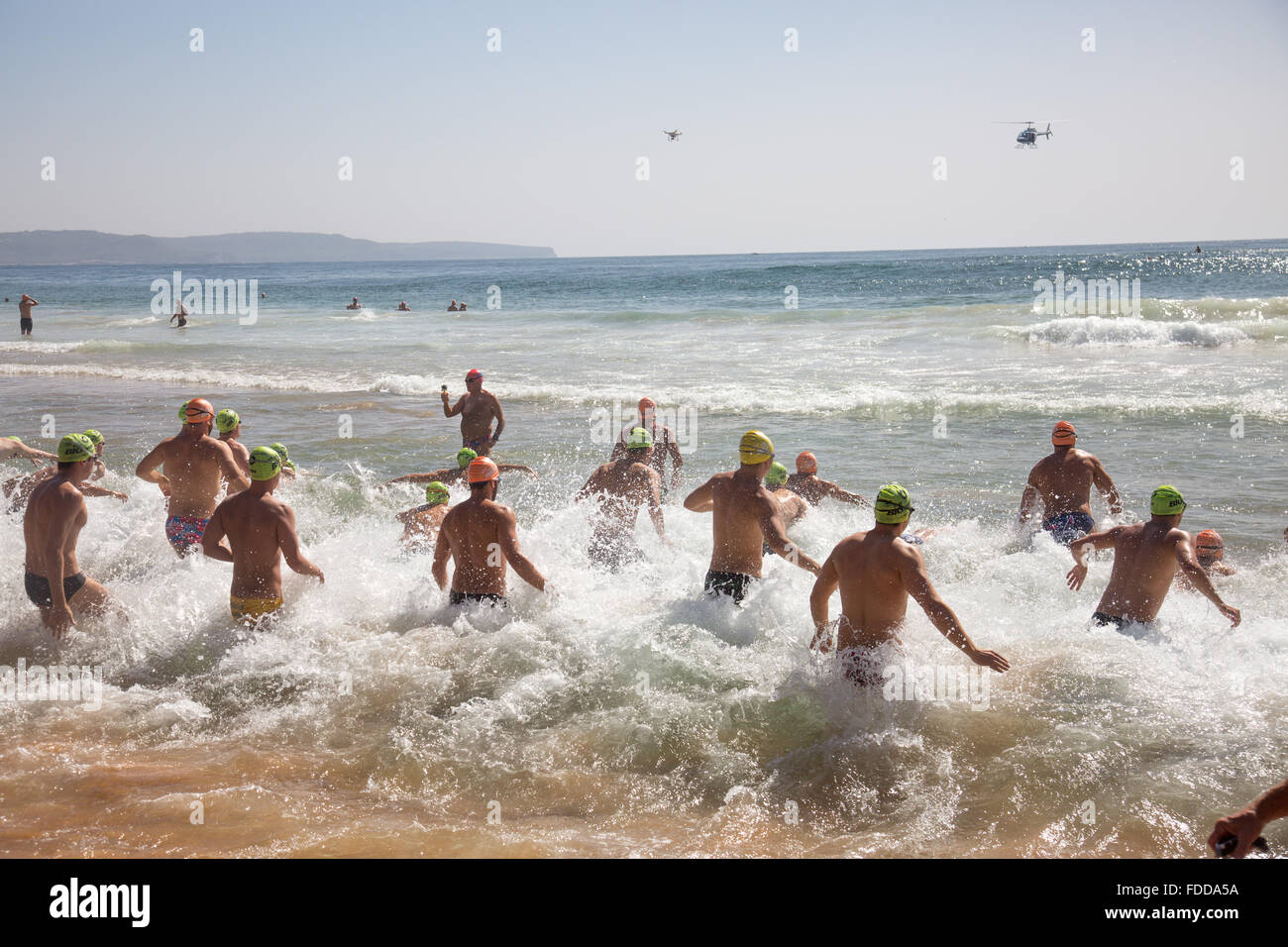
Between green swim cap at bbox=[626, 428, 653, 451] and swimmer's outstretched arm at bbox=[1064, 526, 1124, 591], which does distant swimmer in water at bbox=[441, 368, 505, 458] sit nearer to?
green swim cap at bbox=[626, 428, 653, 451]

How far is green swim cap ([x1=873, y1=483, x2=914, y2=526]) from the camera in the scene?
4793mm

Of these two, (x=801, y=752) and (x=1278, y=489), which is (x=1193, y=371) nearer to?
(x=1278, y=489)

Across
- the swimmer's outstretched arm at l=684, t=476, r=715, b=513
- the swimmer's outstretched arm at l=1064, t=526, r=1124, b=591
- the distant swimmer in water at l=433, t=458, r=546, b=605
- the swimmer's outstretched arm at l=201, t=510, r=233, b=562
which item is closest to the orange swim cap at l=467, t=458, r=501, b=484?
the distant swimmer in water at l=433, t=458, r=546, b=605

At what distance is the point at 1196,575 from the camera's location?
5.62m

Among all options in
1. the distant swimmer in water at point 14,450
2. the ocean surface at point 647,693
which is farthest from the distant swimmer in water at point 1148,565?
the distant swimmer in water at point 14,450

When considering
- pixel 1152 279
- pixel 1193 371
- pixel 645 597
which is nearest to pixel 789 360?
pixel 1193 371

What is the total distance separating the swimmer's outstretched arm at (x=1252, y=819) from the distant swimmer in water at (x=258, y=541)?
5.05 m

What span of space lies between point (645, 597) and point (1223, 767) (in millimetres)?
3709

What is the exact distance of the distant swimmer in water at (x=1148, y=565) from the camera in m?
5.84

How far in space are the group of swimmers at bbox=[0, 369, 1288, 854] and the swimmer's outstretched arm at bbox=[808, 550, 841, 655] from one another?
1cm

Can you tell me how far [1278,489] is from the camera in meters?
9.66

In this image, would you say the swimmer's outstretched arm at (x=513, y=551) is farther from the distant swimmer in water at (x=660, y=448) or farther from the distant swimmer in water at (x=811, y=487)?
the distant swimmer in water at (x=811, y=487)

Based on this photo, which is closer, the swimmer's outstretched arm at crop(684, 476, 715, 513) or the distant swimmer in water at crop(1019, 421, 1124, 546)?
the swimmer's outstretched arm at crop(684, 476, 715, 513)

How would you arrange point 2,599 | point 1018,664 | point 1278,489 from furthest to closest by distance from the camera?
point 1278,489 < point 2,599 < point 1018,664
